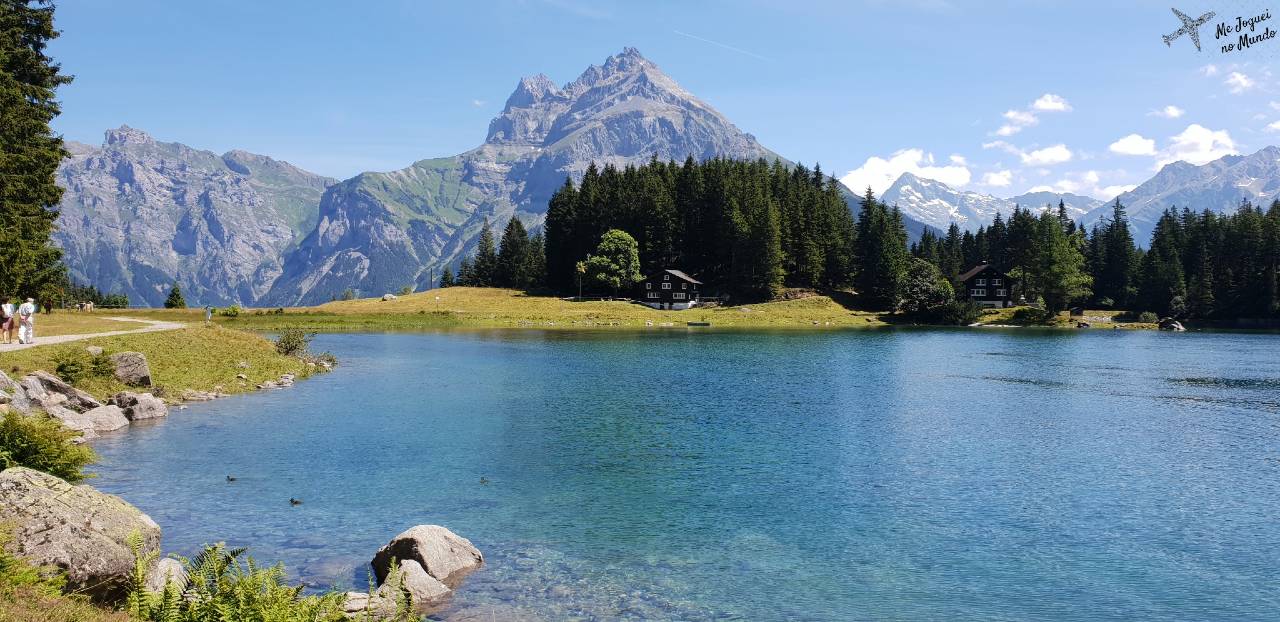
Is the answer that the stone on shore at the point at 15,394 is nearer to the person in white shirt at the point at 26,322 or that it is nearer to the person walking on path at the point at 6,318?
the person in white shirt at the point at 26,322

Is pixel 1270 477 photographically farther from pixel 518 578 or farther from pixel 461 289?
pixel 461 289

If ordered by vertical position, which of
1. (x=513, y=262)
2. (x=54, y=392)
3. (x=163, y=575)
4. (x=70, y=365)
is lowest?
(x=163, y=575)

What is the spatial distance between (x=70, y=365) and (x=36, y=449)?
2700cm

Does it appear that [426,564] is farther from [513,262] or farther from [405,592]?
[513,262]

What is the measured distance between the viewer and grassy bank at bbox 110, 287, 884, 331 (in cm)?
13250

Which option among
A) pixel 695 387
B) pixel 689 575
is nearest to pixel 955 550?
pixel 689 575

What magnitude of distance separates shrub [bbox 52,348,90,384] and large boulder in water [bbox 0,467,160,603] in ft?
103

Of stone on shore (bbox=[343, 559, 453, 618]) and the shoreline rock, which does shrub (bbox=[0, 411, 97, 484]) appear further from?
stone on shore (bbox=[343, 559, 453, 618])

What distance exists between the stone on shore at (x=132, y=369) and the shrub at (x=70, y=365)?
2.03 m

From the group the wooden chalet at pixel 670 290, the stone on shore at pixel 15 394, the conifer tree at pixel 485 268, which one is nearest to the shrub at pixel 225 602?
the stone on shore at pixel 15 394

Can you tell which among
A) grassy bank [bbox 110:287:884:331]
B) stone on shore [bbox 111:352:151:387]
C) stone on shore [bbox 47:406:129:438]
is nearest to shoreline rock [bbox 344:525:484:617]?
stone on shore [bbox 47:406:129:438]

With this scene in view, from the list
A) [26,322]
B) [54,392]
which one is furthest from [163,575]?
[26,322]

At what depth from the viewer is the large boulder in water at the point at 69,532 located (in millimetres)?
13734

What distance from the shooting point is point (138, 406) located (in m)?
40.5
